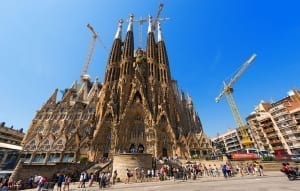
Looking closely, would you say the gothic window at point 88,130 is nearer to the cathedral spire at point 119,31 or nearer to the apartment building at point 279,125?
the cathedral spire at point 119,31

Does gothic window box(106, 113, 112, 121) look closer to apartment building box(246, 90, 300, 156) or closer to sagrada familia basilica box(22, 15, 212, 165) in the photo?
sagrada familia basilica box(22, 15, 212, 165)

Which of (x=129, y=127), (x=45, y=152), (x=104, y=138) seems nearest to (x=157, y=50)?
(x=129, y=127)

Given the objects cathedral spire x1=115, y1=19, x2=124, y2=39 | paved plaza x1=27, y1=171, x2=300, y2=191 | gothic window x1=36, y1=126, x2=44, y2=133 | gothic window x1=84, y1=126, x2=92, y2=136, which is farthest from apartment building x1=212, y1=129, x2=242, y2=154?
paved plaza x1=27, y1=171, x2=300, y2=191

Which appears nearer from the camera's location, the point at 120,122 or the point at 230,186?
the point at 230,186

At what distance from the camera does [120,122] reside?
40.3 m

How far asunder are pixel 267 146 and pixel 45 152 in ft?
222

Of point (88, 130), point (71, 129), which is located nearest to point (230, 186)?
point (88, 130)

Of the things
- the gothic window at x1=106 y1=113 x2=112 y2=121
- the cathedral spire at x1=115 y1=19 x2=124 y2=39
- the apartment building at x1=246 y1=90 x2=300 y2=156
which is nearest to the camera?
the gothic window at x1=106 y1=113 x2=112 y2=121

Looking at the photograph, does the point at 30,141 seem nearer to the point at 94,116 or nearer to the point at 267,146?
the point at 94,116

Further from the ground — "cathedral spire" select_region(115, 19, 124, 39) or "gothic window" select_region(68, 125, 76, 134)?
"cathedral spire" select_region(115, 19, 124, 39)

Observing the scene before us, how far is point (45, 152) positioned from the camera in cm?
3931

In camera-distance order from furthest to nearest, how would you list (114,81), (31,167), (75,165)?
(114,81) < (75,165) < (31,167)

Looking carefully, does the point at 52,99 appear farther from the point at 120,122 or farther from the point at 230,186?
the point at 230,186

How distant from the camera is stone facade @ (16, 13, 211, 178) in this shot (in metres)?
38.7
